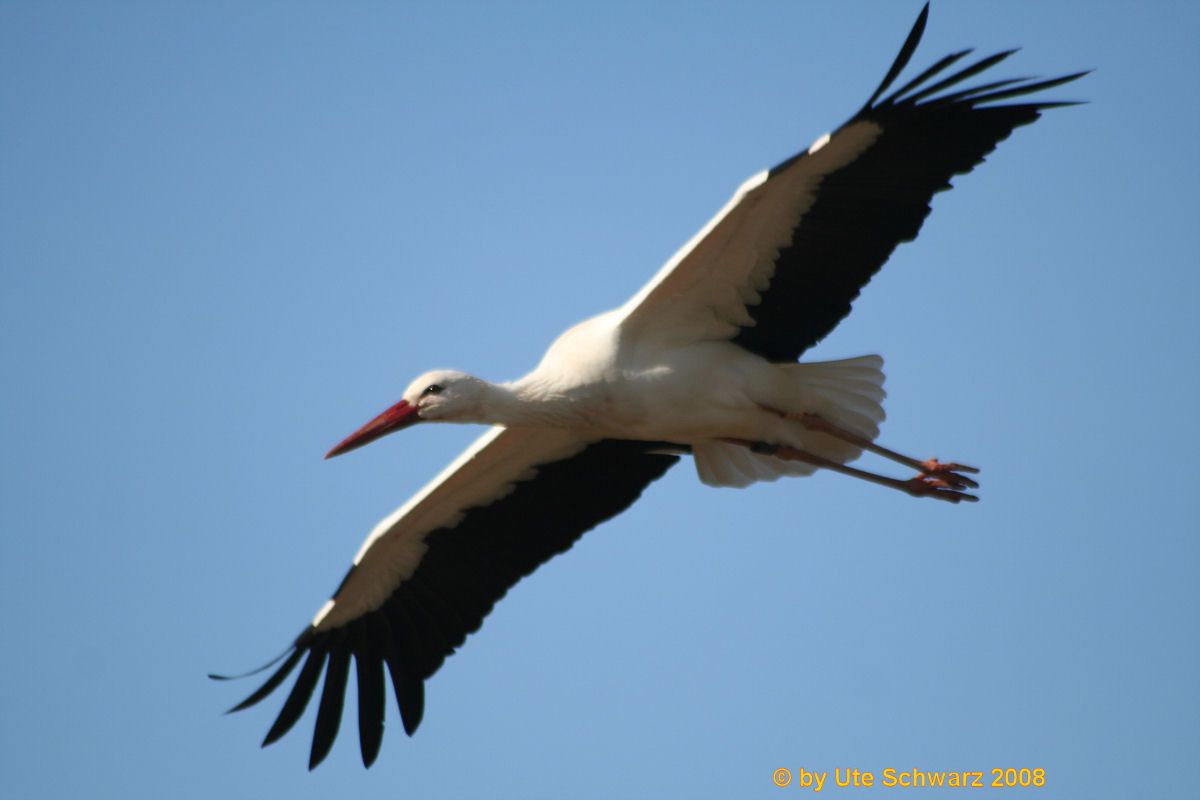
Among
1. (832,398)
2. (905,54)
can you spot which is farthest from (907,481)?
(905,54)

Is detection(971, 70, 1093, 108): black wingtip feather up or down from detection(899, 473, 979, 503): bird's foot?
up

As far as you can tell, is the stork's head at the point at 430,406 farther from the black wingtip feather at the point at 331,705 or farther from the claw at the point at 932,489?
the claw at the point at 932,489

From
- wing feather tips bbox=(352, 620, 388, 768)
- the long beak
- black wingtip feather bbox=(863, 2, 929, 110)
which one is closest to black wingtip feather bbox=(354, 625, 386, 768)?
wing feather tips bbox=(352, 620, 388, 768)

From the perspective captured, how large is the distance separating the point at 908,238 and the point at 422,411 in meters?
2.37

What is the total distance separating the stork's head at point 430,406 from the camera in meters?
7.89

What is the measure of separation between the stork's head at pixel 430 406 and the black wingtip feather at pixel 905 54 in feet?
7.19

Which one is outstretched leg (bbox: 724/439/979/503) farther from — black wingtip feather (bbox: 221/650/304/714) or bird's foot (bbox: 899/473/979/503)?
black wingtip feather (bbox: 221/650/304/714)

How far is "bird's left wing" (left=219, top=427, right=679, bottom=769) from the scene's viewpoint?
857 cm

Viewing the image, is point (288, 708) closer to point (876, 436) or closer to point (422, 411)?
point (422, 411)

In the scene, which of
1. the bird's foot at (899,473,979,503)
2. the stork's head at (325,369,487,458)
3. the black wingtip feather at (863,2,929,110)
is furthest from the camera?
the bird's foot at (899,473,979,503)

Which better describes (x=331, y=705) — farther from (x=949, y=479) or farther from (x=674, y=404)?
(x=949, y=479)

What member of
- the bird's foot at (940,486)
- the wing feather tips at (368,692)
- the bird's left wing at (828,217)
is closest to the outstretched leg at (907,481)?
the bird's foot at (940,486)

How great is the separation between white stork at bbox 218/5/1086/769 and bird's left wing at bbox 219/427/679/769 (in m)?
0.01

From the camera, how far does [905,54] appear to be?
7.07 metres
